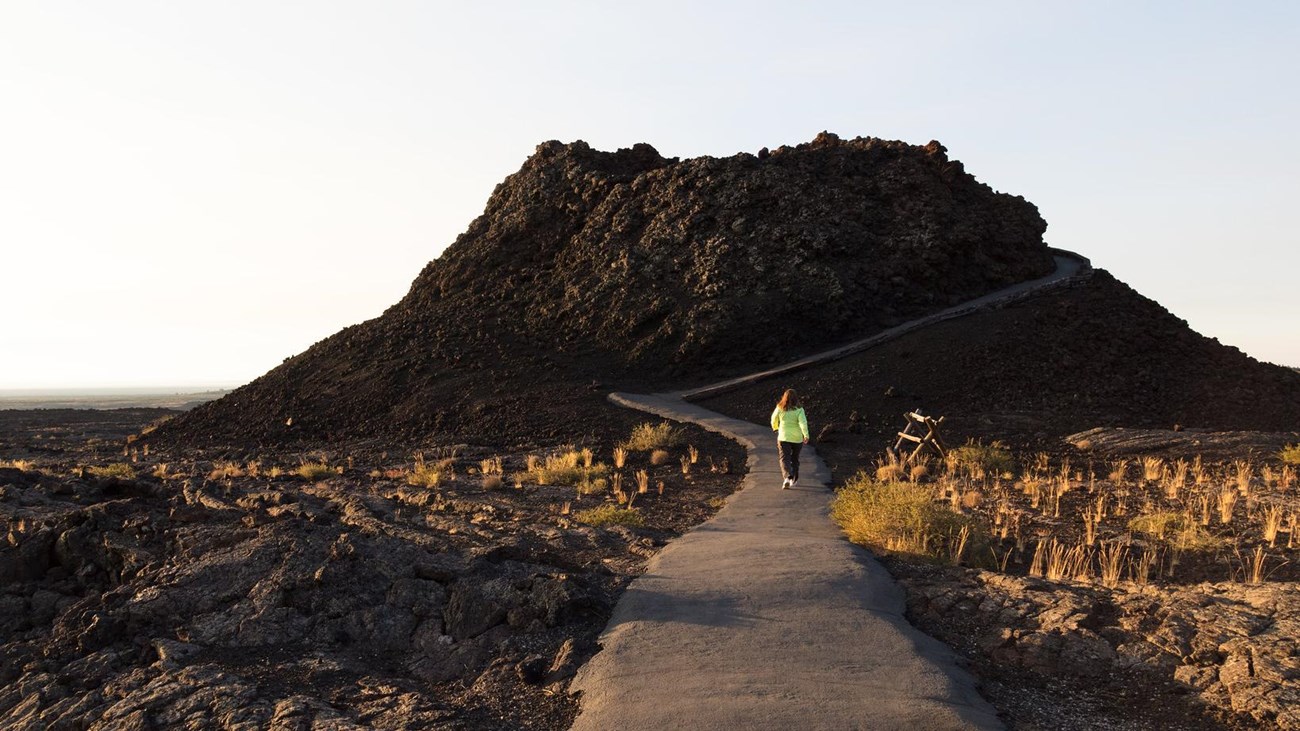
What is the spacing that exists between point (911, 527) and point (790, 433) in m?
4.58

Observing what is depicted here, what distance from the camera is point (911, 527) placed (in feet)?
35.6

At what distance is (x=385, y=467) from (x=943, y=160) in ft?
98.6

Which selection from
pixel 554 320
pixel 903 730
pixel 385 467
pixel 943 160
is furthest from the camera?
pixel 943 160

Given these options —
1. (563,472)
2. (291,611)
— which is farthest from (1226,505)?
(291,611)

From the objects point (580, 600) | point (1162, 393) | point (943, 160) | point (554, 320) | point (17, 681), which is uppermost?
point (943, 160)

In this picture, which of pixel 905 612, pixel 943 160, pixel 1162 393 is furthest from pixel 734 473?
pixel 943 160

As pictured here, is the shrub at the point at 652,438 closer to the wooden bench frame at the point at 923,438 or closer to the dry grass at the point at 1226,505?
the wooden bench frame at the point at 923,438

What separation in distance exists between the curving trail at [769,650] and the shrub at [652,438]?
1139cm

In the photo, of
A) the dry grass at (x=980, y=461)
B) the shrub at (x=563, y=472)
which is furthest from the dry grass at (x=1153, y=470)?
the shrub at (x=563, y=472)

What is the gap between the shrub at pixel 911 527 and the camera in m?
10.6

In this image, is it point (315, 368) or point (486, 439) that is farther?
point (315, 368)

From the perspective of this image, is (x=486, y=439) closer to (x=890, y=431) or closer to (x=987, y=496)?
(x=890, y=431)

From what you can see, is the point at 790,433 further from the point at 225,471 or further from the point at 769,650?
the point at 225,471

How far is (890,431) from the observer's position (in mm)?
24875
